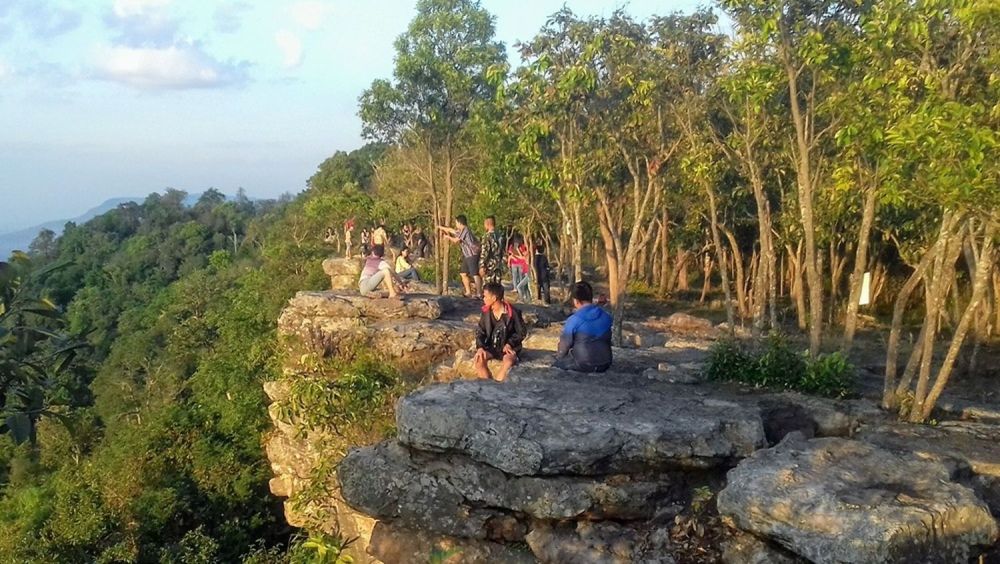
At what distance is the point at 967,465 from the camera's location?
705 cm

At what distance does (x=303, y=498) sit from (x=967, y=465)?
8.42 metres

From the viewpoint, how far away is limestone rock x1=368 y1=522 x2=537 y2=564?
7.73m

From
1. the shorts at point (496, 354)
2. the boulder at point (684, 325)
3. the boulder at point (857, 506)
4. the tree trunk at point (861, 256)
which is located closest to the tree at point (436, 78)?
the boulder at point (684, 325)

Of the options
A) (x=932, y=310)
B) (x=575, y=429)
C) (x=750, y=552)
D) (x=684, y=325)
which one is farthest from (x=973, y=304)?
(x=684, y=325)

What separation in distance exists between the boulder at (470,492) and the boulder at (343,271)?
16.5m

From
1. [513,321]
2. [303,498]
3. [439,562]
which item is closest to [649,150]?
[513,321]

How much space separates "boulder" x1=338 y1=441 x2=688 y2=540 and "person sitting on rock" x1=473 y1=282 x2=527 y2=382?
2.29m

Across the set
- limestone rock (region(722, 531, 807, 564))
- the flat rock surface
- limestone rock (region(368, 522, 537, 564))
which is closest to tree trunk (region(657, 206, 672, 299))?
the flat rock surface

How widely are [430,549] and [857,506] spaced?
405 cm

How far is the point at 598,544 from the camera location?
7.27 meters

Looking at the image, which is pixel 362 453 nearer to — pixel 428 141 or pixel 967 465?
pixel 967 465

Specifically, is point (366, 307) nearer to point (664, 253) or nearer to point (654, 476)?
point (654, 476)

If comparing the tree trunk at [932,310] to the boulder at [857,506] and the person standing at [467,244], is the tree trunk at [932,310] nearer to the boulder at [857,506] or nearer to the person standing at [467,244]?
the boulder at [857,506]

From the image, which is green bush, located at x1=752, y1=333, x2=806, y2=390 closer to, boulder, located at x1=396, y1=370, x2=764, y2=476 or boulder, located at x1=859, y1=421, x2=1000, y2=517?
boulder, located at x1=859, y1=421, x2=1000, y2=517
